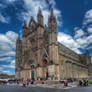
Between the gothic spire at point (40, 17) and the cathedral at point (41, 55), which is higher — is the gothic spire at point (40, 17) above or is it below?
above

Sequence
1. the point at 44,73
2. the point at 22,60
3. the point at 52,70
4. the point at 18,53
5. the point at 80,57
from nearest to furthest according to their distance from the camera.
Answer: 1. the point at 52,70
2. the point at 44,73
3. the point at 22,60
4. the point at 18,53
5. the point at 80,57

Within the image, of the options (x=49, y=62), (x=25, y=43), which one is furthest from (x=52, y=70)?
(x=25, y=43)

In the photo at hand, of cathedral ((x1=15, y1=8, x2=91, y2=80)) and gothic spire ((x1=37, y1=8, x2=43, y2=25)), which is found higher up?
gothic spire ((x1=37, y1=8, x2=43, y2=25))

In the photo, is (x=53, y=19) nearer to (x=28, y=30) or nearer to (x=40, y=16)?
(x=40, y=16)

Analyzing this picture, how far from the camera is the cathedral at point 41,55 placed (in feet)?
109

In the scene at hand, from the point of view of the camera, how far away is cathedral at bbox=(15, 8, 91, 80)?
1304 inches

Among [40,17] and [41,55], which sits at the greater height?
[40,17]

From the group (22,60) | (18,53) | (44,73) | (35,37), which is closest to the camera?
(44,73)

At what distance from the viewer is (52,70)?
31.5m

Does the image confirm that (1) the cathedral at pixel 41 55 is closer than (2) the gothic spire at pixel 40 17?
Yes

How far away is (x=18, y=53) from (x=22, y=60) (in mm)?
4745

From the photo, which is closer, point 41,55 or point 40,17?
point 41,55

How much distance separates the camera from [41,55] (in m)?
36.8

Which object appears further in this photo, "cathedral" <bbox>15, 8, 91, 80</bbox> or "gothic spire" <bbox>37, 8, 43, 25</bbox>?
"gothic spire" <bbox>37, 8, 43, 25</bbox>
